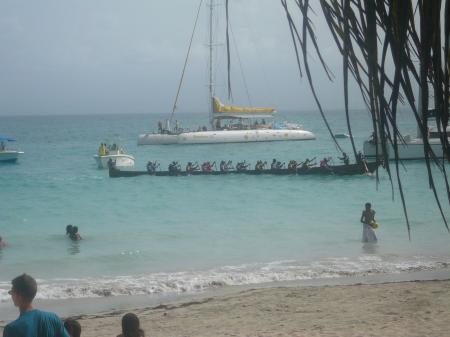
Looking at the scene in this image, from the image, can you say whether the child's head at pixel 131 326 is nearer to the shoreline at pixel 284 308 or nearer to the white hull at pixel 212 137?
the shoreline at pixel 284 308

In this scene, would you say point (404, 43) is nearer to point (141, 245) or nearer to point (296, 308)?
point (296, 308)

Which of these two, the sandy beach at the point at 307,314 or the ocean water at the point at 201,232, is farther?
the ocean water at the point at 201,232

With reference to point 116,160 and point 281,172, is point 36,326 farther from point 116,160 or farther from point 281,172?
point 116,160

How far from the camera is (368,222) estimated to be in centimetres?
1673

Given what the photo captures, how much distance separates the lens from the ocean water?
47.6 feet

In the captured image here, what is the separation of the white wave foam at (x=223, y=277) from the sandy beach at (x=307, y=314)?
152 cm

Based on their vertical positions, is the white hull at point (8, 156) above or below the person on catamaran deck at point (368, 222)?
above

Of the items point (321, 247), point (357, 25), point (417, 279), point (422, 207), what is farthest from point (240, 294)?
point (422, 207)

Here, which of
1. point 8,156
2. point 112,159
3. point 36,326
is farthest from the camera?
point 8,156

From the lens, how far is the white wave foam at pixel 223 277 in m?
13.2

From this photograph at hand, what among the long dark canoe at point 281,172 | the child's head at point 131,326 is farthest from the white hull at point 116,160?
the child's head at point 131,326

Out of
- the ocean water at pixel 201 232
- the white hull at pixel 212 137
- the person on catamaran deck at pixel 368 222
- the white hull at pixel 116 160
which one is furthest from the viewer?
the white hull at pixel 212 137

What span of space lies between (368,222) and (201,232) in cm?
635

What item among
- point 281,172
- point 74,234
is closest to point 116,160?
point 281,172
